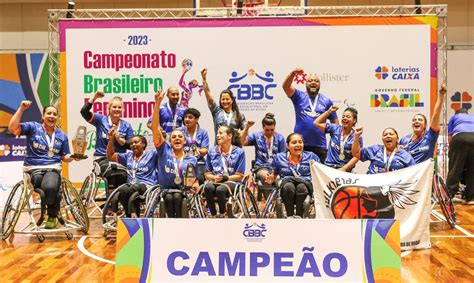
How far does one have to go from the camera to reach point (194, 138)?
24.7 feet

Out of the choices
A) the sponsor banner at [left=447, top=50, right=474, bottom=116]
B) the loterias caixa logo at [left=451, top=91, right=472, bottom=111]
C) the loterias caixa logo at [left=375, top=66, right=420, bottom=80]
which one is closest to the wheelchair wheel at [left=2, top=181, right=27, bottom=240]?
the loterias caixa logo at [left=375, top=66, right=420, bottom=80]

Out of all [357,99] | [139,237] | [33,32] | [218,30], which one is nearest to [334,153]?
[357,99]

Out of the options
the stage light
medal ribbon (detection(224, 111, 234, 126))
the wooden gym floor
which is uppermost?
the stage light

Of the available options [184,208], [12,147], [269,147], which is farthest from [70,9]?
[184,208]

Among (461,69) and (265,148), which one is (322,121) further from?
(461,69)

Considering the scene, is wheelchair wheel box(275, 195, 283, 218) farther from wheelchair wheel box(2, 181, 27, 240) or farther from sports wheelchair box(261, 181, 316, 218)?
wheelchair wheel box(2, 181, 27, 240)

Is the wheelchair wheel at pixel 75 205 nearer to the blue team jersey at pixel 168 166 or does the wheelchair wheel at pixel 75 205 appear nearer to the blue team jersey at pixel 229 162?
the blue team jersey at pixel 168 166

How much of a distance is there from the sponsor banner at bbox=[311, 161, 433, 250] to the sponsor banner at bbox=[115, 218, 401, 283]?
2.07 m

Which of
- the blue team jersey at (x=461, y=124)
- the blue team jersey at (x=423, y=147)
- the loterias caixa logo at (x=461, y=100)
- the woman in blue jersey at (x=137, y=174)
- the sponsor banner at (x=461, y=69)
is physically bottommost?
the woman in blue jersey at (x=137, y=174)

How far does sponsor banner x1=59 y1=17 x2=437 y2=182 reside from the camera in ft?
30.4

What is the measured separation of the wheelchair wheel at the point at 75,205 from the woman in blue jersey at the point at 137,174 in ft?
1.28

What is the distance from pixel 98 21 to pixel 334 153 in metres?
4.09

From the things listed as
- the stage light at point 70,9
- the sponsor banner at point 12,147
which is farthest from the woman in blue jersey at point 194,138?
the sponsor banner at point 12,147

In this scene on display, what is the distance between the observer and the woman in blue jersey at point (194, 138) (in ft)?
24.3
